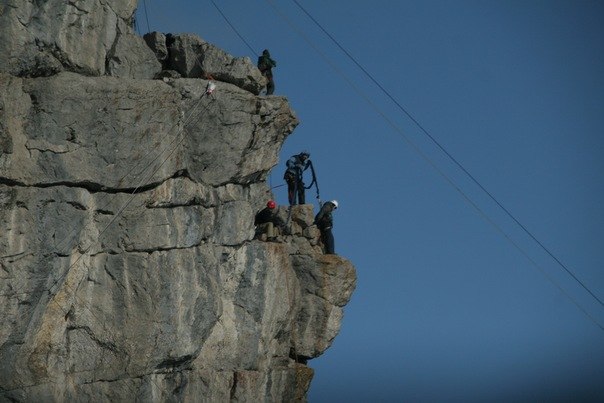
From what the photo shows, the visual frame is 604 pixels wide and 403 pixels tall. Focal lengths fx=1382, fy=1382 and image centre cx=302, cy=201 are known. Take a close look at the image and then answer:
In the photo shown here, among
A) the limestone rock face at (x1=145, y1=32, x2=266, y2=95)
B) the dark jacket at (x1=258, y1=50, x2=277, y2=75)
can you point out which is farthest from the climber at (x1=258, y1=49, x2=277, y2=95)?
the limestone rock face at (x1=145, y1=32, x2=266, y2=95)

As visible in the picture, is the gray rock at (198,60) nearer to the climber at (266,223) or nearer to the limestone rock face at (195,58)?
the limestone rock face at (195,58)

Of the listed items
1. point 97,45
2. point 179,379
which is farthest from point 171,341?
point 97,45

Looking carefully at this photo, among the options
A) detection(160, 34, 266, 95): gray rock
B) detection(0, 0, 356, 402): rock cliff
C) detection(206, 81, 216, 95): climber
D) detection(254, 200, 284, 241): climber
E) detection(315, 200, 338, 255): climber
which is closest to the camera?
detection(0, 0, 356, 402): rock cliff

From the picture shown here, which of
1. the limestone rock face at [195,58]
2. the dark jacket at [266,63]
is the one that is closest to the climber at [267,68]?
the dark jacket at [266,63]

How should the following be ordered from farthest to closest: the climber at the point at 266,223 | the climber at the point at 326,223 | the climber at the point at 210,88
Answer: the climber at the point at 326,223, the climber at the point at 266,223, the climber at the point at 210,88

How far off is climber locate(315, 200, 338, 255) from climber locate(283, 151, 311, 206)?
840 millimetres

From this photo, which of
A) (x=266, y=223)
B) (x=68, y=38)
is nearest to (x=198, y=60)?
(x=68, y=38)

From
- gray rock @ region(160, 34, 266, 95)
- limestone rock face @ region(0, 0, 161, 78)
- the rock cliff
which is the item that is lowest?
the rock cliff

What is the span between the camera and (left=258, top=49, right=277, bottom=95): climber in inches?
1890

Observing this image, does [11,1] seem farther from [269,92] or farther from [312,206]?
[312,206]

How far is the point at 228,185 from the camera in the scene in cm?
4491

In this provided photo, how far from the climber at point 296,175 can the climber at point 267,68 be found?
134 inches

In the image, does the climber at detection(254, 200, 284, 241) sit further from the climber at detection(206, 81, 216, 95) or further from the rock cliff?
the climber at detection(206, 81, 216, 95)

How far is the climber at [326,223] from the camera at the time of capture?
164 ft
